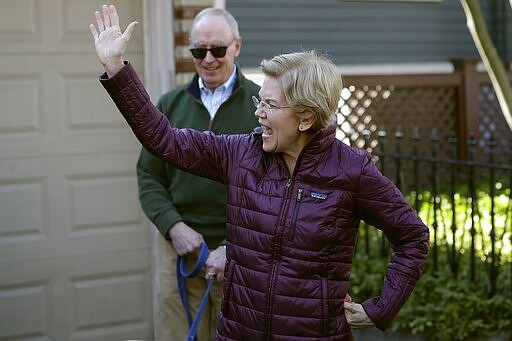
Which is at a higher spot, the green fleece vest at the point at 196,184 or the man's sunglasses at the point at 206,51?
the man's sunglasses at the point at 206,51

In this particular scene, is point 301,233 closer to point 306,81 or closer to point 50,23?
point 306,81

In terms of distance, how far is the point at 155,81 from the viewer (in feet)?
19.8

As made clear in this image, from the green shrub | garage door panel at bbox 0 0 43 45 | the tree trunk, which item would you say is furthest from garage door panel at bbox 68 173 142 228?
the tree trunk

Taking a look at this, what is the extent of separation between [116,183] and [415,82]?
20.6 feet

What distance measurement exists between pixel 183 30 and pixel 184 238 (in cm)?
200

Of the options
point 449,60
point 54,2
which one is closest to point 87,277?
point 54,2

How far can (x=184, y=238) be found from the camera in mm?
4438

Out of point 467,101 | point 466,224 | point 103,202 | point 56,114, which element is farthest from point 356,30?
point 56,114

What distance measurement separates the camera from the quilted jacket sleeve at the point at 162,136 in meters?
3.24

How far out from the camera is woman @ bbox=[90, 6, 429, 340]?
3.26 metres

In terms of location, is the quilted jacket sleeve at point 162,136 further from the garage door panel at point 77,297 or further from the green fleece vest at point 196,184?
the garage door panel at point 77,297

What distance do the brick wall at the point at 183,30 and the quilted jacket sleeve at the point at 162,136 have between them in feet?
8.31

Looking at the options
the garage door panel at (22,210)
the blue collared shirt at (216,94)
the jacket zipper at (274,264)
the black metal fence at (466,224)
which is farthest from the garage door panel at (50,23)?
the jacket zipper at (274,264)

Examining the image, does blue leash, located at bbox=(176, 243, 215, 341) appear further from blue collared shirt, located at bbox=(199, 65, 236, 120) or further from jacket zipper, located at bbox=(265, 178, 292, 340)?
jacket zipper, located at bbox=(265, 178, 292, 340)
